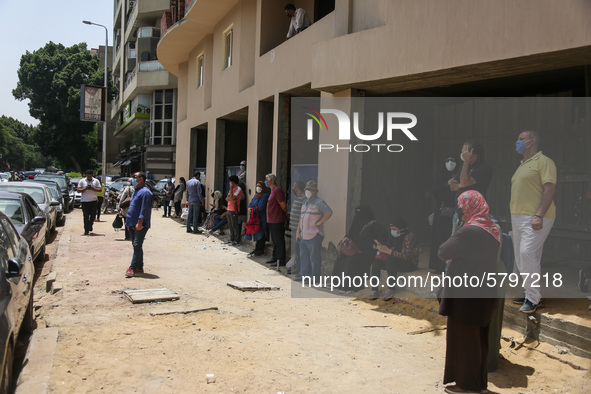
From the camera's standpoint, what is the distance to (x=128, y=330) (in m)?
6.00

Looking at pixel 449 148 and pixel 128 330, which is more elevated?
pixel 449 148

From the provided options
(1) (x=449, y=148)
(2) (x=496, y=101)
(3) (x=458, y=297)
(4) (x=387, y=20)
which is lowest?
(3) (x=458, y=297)

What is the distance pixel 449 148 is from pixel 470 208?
6425mm

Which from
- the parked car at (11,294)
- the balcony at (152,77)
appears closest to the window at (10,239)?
the parked car at (11,294)

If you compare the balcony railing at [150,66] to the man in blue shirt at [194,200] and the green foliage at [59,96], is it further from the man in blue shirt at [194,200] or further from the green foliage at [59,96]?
the man in blue shirt at [194,200]

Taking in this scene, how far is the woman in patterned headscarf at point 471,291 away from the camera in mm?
4418

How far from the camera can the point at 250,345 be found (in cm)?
563

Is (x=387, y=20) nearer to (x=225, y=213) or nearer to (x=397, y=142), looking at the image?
(x=397, y=142)

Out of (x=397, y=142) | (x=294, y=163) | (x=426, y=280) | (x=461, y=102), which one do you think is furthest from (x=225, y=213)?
(x=426, y=280)

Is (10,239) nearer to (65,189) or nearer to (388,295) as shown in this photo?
(388,295)

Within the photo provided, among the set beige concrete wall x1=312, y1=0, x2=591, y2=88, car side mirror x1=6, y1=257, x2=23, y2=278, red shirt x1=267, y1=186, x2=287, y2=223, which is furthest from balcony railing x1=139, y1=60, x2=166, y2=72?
car side mirror x1=6, y1=257, x2=23, y2=278

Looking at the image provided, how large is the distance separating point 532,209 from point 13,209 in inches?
347

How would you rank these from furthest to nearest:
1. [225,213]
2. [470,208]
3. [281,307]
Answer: [225,213] → [281,307] → [470,208]

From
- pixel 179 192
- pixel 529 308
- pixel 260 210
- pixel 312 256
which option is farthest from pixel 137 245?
pixel 179 192
